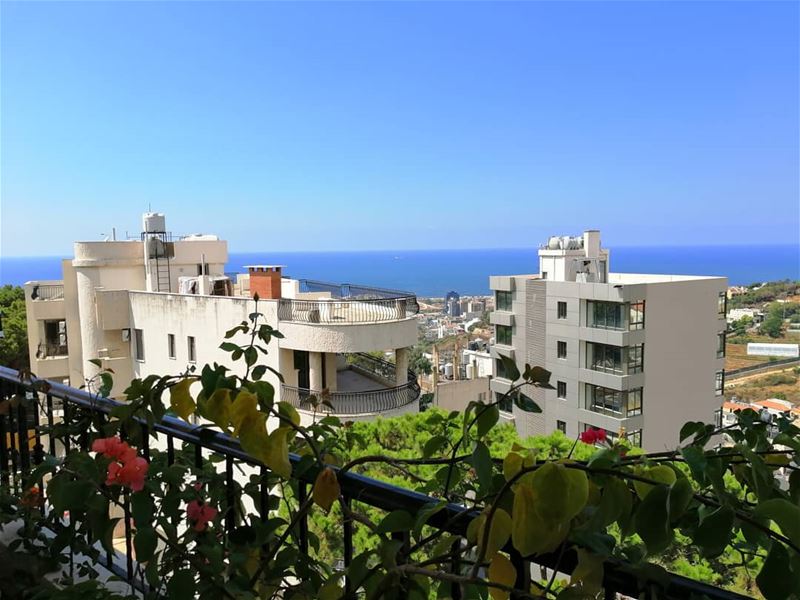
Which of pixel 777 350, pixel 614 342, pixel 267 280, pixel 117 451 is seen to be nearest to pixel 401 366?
pixel 267 280

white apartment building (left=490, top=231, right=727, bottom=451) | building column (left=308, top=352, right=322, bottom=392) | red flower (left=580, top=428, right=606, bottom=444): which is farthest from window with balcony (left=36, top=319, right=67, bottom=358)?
red flower (left=580, top=428, right=606, bottom=444)

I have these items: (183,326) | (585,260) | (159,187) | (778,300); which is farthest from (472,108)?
(183,326)

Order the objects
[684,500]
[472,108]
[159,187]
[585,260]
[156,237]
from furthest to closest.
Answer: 1. [472,108]
2. [159,187]
3. [585,260]
4. [156,237]
5. [684,500]

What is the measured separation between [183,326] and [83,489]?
14.3m

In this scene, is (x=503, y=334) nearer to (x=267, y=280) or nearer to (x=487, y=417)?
(x=267, y=280)

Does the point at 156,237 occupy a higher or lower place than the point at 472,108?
lower

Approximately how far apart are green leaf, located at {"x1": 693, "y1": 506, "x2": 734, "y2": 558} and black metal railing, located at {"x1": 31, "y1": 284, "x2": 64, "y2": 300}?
784 inches

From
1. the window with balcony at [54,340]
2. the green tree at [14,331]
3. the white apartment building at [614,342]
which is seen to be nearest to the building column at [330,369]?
the white apartment building at [614,342]

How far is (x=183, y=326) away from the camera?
1476cm

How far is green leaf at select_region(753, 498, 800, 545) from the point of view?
619mm

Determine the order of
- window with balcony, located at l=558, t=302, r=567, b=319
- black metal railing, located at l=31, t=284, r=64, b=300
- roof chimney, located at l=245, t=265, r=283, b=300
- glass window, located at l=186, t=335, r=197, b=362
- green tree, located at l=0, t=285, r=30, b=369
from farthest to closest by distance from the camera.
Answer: window with balcony, located at l=558, t=302, r=567, b=319
green tree, located at l=0, t=285, r=30, b=369
black metal railing, located at l=31, t=284, r=64, b=300
glass window, located at l=186, t=335, r=197, b=362
roof chimney, located at l=245, t=265, r=283, b=300

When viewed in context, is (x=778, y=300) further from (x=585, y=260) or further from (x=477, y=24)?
(x=477, y=24)

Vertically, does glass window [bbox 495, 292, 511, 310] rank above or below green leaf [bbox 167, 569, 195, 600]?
below

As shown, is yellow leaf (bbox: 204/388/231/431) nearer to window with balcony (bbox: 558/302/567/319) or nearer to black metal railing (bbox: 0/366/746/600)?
black metal railing (bbox: 0/366/746/600)
